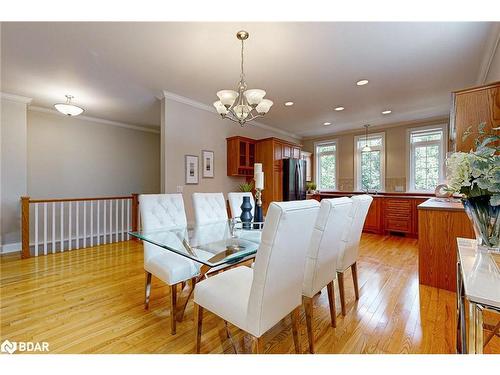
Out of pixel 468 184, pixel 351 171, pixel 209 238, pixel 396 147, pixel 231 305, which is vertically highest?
pixel 396 147

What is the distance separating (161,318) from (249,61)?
2817 mm

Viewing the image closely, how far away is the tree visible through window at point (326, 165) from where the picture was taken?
6.43 m

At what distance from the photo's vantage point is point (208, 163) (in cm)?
425

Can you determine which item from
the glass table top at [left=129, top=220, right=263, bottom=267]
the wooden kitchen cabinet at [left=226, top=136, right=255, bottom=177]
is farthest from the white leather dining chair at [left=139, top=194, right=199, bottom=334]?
the wooden kitchen cabinet at [left=226, top=136, right=255, bottom=177]

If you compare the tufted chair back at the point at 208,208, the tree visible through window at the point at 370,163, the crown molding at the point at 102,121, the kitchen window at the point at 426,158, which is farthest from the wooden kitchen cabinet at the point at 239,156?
the kitchen window at the point at 426,158

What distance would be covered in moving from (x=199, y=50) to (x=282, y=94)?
1.67 m

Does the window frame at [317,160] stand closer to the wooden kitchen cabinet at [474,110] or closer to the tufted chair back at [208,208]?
the wooden kitchen cabinet at [474,110]

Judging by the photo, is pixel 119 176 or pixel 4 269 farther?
pixel 119 176

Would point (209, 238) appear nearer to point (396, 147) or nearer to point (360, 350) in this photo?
point (360, 350)

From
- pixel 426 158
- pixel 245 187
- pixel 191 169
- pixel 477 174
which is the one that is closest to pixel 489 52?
pixel 477 174

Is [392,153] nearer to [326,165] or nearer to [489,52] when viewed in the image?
[326,165]

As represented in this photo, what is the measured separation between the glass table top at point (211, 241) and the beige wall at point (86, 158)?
13.2ft
